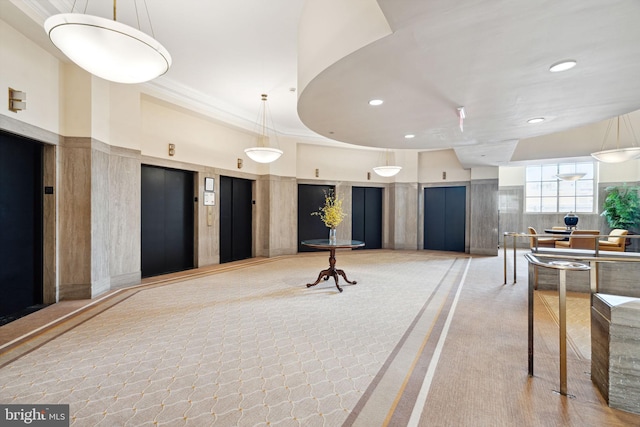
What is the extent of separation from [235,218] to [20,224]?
16.6 feet

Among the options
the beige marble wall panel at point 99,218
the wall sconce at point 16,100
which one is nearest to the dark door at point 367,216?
the beige marble wall panel at point 99,218

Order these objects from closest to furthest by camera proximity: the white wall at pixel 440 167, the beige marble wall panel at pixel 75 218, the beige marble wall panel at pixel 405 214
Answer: the beige marble wall panel at pixel 75 218 < the white wall at pixel 440 167 < the beige marble wall panel at pixel 405 214

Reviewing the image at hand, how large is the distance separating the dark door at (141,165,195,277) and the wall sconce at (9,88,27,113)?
2.72 meters

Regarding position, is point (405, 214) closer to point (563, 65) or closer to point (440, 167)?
point (440, 167)

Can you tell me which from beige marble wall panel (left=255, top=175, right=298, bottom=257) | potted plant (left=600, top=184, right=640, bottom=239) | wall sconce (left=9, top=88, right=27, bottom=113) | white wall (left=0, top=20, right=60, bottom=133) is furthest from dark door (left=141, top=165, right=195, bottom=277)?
potted plant (left=600, top=184, right=640, bottom=239)

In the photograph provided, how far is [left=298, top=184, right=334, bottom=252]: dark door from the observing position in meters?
11.0

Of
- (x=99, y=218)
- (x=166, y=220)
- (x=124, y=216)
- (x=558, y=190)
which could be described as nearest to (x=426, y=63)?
(x=99, y=218)

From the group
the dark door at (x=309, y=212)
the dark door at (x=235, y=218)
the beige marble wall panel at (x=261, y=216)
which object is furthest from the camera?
the dark door at (x=309, y=212)

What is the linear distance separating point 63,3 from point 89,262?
12.2 ft

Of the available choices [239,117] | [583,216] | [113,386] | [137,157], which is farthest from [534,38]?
[583,216]

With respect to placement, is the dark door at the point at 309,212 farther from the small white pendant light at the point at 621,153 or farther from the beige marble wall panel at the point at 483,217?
the small white pendant light at the point at 621,153

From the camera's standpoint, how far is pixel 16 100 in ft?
13.3

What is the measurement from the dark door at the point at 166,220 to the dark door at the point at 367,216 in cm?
598

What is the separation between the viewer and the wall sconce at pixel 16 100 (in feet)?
13.2
